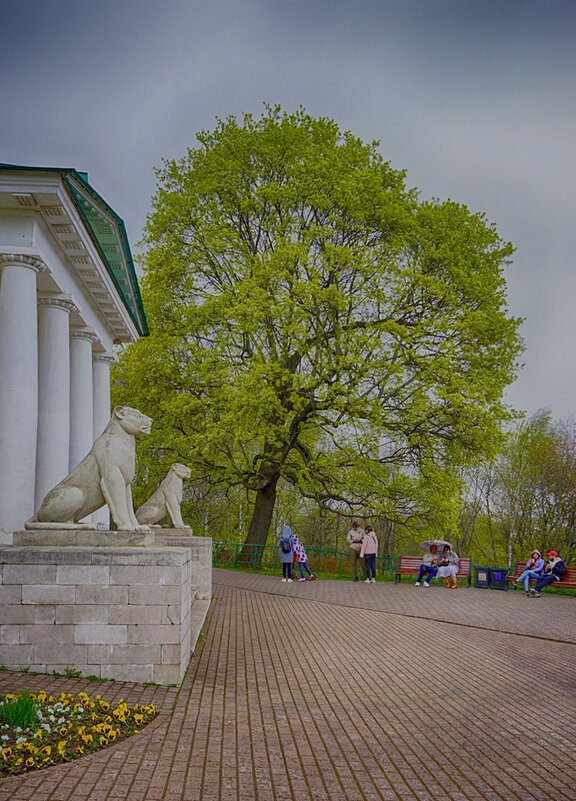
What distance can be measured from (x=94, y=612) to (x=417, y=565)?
2079 centimetres

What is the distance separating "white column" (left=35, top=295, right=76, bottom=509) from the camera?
17.6m

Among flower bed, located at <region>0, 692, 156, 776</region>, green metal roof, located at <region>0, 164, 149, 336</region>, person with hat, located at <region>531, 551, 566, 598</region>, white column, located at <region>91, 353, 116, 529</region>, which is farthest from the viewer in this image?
white column, located at <region>91, 353, 116, 529</region>

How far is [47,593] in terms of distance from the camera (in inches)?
349

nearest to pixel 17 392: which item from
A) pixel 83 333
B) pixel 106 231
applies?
pixel 106 231

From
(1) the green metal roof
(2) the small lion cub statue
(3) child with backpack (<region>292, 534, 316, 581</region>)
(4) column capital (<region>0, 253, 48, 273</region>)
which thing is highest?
(1) the green metal roof

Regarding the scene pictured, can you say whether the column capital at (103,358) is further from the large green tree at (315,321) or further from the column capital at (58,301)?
the column capital at (58,301)

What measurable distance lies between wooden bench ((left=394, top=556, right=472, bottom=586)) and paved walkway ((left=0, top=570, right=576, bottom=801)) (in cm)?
1260

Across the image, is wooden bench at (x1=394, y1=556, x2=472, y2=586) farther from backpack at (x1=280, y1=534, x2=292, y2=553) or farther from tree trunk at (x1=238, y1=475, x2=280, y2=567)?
tree trunk at (x1=238, y1=475, x2=280, y2=567)

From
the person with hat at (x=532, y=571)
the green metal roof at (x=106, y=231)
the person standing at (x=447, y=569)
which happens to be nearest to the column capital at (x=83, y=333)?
the green metal roof at (x=106, y=231)

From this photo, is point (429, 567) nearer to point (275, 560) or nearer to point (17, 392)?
point (275, 560)

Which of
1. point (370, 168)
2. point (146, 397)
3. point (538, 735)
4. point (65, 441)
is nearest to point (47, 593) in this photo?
point (538, 735)

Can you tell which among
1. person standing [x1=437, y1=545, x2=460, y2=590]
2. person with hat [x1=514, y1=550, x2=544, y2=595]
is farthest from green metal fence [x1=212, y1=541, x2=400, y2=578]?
person with hat [x1=514, y1=550, x2=544, y2=595]

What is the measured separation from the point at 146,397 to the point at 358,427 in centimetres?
801

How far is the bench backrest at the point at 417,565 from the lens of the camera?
27688mm
